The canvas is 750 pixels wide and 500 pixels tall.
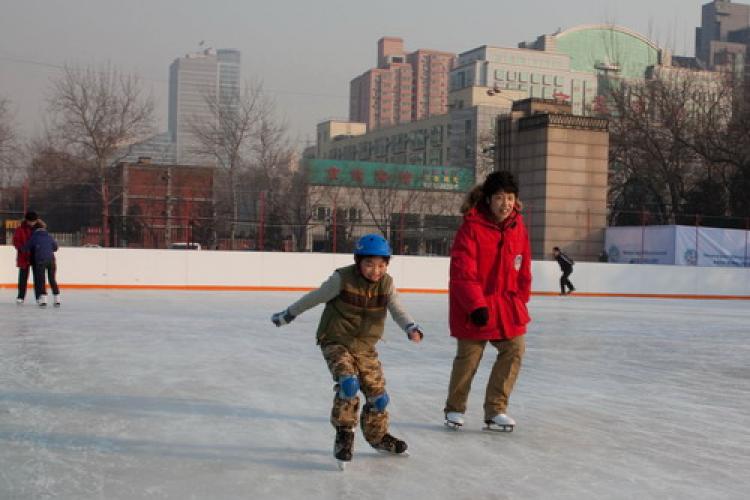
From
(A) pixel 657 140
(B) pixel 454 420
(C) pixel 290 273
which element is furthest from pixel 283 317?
(A) pixel 657 140

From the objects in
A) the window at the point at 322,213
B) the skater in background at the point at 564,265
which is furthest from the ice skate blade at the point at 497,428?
the window at the point at 322,213

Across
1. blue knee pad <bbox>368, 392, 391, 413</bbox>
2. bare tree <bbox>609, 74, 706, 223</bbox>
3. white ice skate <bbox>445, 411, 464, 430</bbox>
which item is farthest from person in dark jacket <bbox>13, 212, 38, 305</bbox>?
bare tree <bbox>609, 74, 706, 223</bbox>

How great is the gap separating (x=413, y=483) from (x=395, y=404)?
2002 mm

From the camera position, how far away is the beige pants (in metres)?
4.87

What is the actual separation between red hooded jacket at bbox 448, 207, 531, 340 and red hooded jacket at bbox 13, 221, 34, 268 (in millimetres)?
10035

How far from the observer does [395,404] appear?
5.78 metres

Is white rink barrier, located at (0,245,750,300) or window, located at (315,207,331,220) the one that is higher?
window, located at (315,207,331,220)

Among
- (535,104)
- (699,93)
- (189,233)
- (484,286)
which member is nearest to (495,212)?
(484,286)

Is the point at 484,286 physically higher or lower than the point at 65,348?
higher

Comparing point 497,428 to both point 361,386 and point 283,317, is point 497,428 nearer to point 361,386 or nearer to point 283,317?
point 361,386

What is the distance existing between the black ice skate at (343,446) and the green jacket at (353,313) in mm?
396

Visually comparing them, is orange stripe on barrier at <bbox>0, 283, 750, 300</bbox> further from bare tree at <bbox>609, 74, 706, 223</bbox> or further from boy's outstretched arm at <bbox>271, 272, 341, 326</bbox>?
boy's outstretched arm at <bbox>271, 272, 341, 326</bbox>

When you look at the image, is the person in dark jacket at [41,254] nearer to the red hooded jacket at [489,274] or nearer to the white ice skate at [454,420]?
the white ice skate at [454,420]

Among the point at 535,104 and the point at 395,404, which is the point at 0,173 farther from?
the point at 395,404
